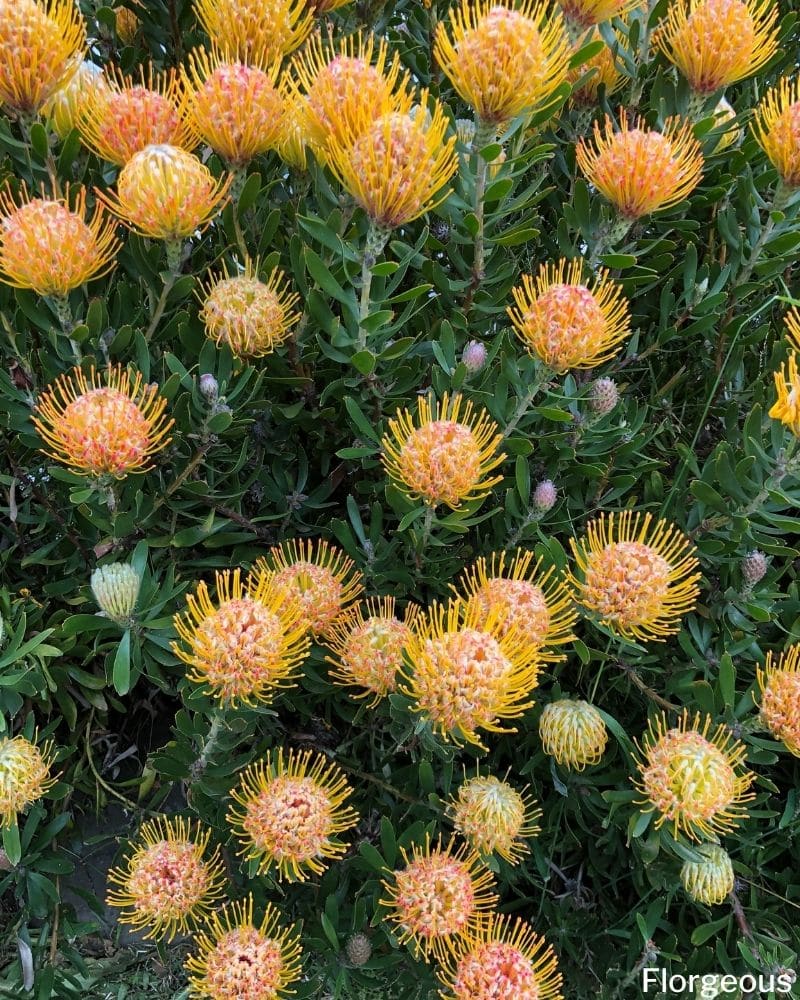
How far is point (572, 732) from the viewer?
53.1 inches

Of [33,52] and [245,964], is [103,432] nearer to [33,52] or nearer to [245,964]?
[33,52]

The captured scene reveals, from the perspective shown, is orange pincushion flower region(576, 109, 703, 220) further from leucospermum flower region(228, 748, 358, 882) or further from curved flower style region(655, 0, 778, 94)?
leucospermum flower region(228, 748, 358, 882)

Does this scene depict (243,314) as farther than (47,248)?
Yes

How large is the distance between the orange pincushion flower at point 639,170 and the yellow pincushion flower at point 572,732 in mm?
919

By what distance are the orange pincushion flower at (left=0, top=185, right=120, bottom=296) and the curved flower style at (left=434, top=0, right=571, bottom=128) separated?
65 centimetres

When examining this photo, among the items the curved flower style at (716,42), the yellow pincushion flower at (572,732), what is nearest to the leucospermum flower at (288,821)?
the yellow pincushion flower at (572,732)

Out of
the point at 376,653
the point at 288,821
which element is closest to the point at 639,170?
the point at 376,653

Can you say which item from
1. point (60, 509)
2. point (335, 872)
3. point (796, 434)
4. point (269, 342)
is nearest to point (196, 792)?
point (335, 872)

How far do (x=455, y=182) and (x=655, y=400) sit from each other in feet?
2.38

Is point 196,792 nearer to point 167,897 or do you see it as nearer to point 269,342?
point 167,897

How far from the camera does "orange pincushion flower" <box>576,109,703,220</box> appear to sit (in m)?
1.32

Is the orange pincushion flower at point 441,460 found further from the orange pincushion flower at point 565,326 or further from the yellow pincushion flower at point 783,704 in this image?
the yellow pincushion flower at point 783,704

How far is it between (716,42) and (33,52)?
1.22m

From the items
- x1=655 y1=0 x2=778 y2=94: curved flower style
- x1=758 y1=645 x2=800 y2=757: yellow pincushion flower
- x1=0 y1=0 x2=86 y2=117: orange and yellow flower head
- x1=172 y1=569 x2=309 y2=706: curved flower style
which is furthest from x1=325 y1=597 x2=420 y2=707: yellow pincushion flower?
x1=655 y1=0 x2=778 y2=94: curved flower style
